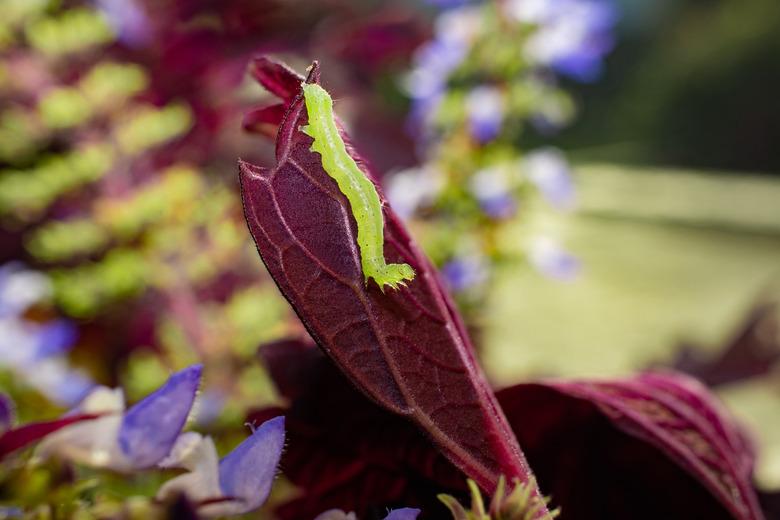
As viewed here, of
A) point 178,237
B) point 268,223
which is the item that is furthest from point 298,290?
point 178,237

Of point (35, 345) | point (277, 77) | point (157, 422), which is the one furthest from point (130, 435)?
point (35, 345)

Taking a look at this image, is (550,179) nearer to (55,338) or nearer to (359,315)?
(55,338)

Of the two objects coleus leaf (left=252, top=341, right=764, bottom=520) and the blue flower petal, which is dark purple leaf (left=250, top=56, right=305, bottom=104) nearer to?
coleus leaf (left=252, top=341, right=764, bottom=520)

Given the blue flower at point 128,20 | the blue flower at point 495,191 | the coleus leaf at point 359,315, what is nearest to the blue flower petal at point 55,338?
the blue flower at point 128,20

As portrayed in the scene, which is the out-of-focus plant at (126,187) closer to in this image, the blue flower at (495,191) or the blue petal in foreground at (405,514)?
the blue flower at (495,191)

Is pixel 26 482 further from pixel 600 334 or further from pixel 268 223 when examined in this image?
pixel 600 334

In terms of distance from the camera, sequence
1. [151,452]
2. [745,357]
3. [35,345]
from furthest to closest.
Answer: [745,357] → [35,345] → [151,452]

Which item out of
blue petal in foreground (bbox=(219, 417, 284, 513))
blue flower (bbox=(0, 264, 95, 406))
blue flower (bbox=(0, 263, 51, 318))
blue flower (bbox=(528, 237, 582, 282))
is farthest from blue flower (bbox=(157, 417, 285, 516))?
blue flower (bbox=(528, 237, 582, 282))

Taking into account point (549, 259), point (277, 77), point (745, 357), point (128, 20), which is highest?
point (128, 20)
